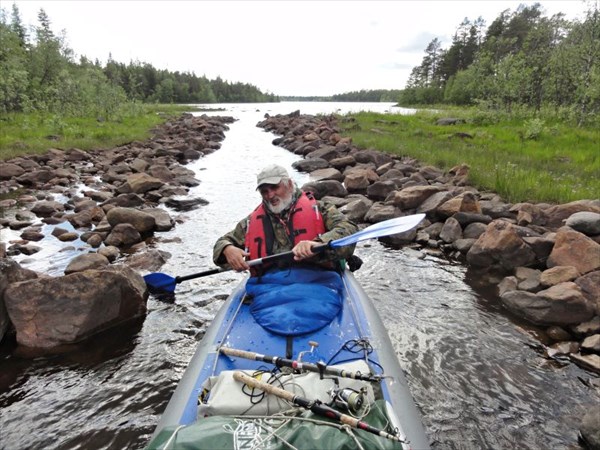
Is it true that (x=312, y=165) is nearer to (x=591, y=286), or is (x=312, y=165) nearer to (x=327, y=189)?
(x=327, y=189)

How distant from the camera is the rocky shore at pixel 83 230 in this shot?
418cm

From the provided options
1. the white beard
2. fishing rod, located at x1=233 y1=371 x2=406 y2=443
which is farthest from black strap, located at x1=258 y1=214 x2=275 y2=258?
fishing rod, located at x1=233 y1=371 x2=406 y2=443

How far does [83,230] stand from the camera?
309 inches

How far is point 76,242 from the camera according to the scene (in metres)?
7.21

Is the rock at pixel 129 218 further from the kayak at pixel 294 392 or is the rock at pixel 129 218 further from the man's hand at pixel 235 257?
the kayak at pixel 294 392

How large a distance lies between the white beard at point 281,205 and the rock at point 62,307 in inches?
83.2

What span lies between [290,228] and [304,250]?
1.49 feet

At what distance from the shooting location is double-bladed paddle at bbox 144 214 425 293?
378 cm

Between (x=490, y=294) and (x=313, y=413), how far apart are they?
4.20m

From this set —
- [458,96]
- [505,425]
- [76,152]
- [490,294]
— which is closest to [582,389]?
[505,425]

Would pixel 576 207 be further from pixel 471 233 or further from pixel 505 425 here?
pixel 505 425

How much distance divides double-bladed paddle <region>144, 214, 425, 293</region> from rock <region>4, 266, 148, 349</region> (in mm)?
639

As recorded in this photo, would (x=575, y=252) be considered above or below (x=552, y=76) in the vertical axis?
below

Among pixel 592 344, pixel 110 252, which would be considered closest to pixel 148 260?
pixel 110 252
